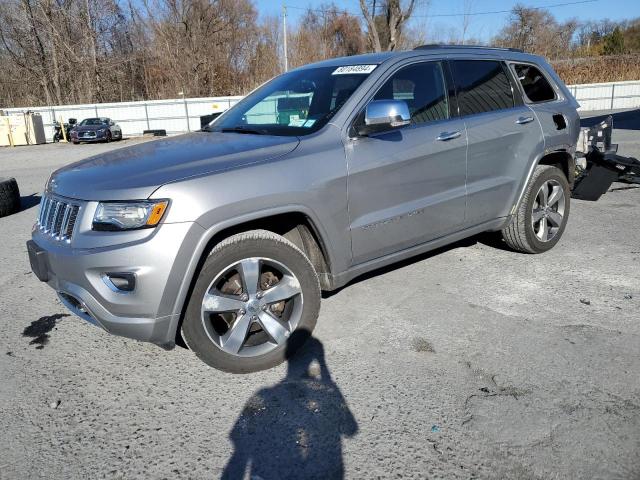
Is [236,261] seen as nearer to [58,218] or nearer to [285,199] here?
[285,199]

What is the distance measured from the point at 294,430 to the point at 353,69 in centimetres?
252

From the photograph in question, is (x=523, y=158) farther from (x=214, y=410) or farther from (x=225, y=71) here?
(x=225, y=71)

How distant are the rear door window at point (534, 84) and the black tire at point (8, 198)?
703 cm

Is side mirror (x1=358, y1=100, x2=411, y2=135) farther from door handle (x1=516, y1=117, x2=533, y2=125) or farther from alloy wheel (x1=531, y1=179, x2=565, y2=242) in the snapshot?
alloy wheel (x1=531, y1=179, x2=565, y2=242)

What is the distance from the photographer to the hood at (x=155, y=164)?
8.57 ft

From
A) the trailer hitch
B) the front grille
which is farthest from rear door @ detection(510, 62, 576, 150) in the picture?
the front grille

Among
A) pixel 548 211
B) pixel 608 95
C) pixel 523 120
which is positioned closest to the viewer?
pixel 523 120

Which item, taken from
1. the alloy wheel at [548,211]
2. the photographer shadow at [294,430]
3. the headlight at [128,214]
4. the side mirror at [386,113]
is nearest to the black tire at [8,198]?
the headlight at [128,214]

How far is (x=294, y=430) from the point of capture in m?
2.49

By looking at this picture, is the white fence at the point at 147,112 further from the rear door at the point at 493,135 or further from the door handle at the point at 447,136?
the door handle at the point at 447,136

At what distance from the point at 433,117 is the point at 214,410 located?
2.55 metres

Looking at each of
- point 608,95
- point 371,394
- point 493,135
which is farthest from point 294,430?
point 608,95

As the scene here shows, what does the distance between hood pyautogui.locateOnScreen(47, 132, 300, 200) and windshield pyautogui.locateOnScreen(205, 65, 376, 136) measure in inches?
9.6

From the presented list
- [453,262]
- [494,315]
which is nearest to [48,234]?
[494,315]
